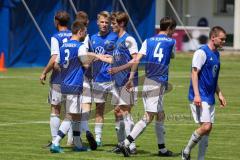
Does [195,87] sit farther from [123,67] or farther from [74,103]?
[74,103]

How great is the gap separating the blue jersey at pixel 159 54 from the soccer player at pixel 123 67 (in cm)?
38

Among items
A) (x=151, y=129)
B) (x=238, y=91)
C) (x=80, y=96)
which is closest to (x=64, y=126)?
(x=80, y=96)

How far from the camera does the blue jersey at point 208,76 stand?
1327cm

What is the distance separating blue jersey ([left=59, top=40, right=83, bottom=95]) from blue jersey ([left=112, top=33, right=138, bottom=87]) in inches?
31.6

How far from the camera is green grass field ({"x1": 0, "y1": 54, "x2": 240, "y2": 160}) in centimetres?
1474

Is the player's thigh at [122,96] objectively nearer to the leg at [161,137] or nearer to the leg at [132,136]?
the leg at [161,137]

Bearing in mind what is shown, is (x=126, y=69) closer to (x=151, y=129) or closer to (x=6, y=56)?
(x=151, y=129)

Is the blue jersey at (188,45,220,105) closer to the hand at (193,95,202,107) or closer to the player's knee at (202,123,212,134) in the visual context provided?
the hand at (193,95,202,107)

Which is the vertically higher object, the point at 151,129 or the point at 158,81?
the point at 158,81

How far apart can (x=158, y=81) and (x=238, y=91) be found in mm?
13931

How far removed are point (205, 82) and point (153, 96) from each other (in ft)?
5.14

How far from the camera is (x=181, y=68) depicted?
127ft

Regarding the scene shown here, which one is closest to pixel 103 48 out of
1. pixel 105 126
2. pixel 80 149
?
pixel 80 149

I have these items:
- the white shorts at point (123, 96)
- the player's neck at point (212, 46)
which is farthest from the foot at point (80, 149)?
the player's neck at point (212, 46)
